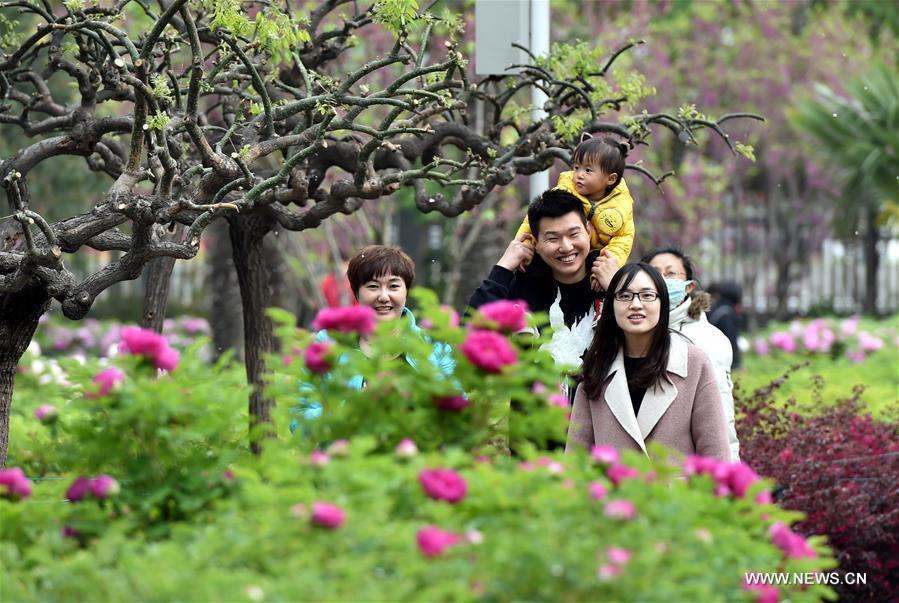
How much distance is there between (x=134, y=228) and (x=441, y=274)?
17.6 meters

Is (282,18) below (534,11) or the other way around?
below

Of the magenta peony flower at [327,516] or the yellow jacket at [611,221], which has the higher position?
the yellow jacket at [611,221]

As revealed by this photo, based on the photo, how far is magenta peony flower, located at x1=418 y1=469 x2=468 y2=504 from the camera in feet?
9.87

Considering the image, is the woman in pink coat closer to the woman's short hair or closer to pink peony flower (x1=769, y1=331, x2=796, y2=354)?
the woman's short hair

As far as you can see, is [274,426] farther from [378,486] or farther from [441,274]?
[441,274]

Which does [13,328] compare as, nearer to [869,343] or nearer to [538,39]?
[538,39]

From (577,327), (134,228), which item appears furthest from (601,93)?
(134,228)

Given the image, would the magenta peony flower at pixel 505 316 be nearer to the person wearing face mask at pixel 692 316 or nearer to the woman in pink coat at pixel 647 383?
the woman in pink coat at pixel 647 383

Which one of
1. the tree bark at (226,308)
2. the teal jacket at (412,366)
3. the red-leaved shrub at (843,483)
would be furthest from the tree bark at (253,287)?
the tree bark at (226,308)

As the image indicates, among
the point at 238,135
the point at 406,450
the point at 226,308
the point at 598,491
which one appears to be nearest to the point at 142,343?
the point at 406,450

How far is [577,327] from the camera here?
17.4 ft

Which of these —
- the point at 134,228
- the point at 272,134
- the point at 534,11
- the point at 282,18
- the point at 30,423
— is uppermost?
the point at 534,11

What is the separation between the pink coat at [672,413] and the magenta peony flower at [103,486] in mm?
1752

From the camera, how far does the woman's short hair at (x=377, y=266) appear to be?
198 inches
